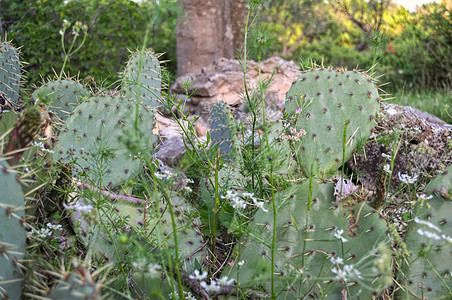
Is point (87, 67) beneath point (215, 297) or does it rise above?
beneath

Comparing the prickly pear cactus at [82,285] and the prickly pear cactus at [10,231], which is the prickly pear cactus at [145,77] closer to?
the prickly pear cactus at [10,231]

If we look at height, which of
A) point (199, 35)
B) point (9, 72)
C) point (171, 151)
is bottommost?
point (171, 151)

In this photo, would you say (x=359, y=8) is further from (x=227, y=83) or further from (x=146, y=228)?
(x=146, y=228)

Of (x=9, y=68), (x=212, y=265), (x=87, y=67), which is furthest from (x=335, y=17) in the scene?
(x=212, y=265)

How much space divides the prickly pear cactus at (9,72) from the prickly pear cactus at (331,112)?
1.70 m

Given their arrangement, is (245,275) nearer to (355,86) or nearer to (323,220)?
(323,220)

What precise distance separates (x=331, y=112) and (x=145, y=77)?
111 cm

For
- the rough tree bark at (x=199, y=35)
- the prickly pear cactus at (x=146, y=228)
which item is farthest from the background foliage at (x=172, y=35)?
the prickly pear cactus at (x=146, y=228)

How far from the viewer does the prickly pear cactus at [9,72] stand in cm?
253

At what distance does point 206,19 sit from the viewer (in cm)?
604

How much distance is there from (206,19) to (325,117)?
4.60 meters

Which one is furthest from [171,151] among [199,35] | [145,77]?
[199,35]

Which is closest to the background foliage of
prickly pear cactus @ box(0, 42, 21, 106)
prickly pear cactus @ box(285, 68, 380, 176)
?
prickly pear cactus @ box(285, 68, 380, 176)

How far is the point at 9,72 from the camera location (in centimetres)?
256
